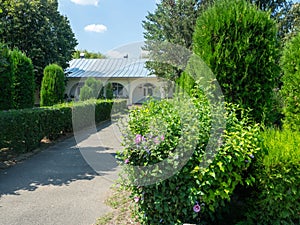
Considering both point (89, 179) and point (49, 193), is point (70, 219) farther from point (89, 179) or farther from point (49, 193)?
point (89, 179)

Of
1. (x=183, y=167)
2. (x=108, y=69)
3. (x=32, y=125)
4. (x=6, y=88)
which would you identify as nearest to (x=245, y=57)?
(x=183, y=167)

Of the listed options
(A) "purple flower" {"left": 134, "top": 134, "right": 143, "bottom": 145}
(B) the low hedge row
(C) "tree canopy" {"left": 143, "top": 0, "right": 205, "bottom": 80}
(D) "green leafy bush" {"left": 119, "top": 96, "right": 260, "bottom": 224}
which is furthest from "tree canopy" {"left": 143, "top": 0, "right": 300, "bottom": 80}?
(A) "purple flower" {"left": 134, "top": 134, "right": 143, "bottom": 145}

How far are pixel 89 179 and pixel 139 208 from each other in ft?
7.78

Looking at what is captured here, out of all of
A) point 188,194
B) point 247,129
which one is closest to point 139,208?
point 188,194

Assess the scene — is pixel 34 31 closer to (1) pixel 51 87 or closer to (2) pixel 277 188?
(1) pixel 51 87

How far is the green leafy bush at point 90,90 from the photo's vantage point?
1588 cm

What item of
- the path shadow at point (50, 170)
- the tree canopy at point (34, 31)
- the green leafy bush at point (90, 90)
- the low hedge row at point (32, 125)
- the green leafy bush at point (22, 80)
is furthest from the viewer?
the tree canopy at point (34, 31)

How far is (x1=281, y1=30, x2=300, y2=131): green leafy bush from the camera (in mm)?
4133

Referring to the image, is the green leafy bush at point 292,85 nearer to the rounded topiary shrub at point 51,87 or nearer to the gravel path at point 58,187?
the gravel path at point 58,187

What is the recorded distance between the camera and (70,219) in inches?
124

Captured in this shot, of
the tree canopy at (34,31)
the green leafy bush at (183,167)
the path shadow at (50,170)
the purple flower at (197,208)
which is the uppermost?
the tree canopy at (34,31)

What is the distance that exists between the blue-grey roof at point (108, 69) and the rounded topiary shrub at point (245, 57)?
1858 centimetres

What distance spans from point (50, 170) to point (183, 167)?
4009 mm

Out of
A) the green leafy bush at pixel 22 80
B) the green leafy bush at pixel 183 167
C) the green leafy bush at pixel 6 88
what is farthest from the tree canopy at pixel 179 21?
the green leafy bush at pixel 183 167
